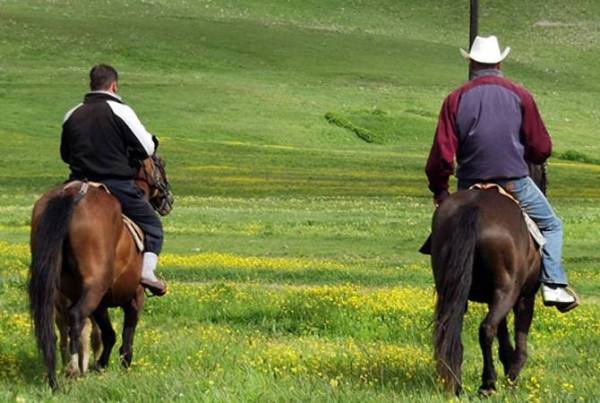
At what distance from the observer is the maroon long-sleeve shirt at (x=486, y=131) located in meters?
12.2

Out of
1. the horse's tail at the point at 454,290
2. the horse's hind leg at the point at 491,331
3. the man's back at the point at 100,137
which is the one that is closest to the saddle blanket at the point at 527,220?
the horse's tail at the point at 454,290

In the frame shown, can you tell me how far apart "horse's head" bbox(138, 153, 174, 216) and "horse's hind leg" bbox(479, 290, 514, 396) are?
13.9 ft

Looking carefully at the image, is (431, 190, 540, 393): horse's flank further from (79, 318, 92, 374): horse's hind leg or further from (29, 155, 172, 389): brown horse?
(79, 318, 92, 374): horse's hind leg

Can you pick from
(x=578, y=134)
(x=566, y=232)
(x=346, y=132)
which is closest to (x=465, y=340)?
(x=566, y=232)

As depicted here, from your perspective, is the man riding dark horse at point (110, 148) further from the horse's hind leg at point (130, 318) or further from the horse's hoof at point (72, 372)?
the horse's hoof at point (72, 372)

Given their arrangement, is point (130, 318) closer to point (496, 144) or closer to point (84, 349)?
point (84, 349)

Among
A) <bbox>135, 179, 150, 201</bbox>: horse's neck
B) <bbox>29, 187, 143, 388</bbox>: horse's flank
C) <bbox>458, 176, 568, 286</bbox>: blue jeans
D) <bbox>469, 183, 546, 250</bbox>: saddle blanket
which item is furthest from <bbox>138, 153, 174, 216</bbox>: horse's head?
<bbox>469, 183, 546, 250</bbox>: saddle blanket

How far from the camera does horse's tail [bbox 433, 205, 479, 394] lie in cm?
1137

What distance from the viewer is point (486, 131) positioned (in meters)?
12.2

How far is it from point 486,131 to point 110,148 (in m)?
3.63

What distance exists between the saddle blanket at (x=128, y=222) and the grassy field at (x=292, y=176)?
1194 millimetres

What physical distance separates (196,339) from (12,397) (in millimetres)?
4648

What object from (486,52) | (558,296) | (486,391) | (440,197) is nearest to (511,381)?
(486,391)

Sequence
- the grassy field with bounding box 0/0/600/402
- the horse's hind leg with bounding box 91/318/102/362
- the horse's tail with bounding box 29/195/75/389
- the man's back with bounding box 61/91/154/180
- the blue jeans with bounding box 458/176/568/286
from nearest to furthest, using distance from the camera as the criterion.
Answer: the horse's tail with bounding box 29/195/75/389, the blue jeans with bounding box 458/176/568/286, the grassy field with bounding box 0/0/600/402, the man's back with bounding box 61/91/154/180, the horse's hind leg with bounding box 91/318/102/362
